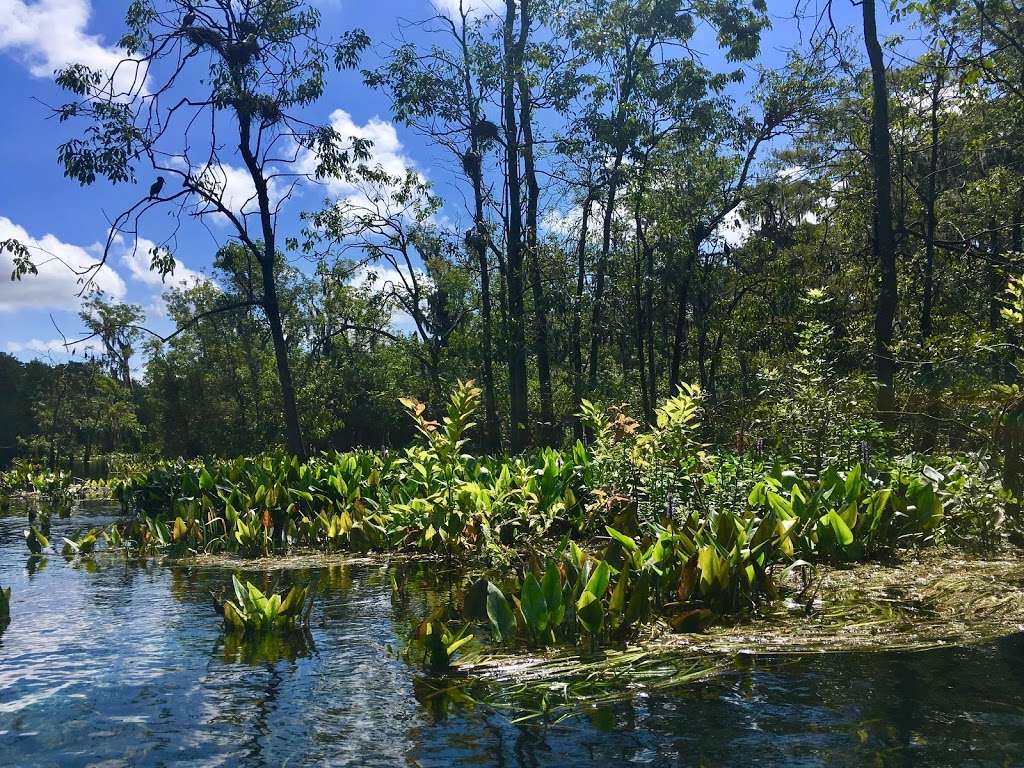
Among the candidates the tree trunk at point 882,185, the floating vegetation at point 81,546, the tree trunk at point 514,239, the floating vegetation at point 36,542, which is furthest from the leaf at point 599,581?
the tree trunk at point 514,239

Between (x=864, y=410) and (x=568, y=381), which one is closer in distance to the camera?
(x=864, y=410)

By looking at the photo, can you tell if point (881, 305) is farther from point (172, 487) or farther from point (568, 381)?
point (568, 381)

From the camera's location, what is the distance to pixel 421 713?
336cm

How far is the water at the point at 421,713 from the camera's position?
112 inches

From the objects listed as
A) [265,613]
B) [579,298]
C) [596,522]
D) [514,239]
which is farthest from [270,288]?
[265,613]

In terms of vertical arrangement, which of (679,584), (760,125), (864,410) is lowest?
(679,584)

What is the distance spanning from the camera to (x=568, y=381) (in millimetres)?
23922

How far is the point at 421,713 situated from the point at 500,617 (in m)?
0.92

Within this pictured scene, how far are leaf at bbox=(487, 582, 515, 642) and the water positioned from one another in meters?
0.49

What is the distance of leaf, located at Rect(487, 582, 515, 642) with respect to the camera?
4184mm

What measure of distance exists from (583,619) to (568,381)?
65.3 ft

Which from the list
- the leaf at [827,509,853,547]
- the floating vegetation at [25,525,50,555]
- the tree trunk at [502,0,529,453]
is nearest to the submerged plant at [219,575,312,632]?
the leaf at [827,509,853,547]

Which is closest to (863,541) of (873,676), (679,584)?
(679,584)

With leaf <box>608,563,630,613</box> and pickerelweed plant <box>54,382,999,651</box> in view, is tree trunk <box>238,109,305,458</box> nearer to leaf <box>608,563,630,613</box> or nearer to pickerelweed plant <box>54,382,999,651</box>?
pickerelweed plant <box>54,382,999,651</box>
